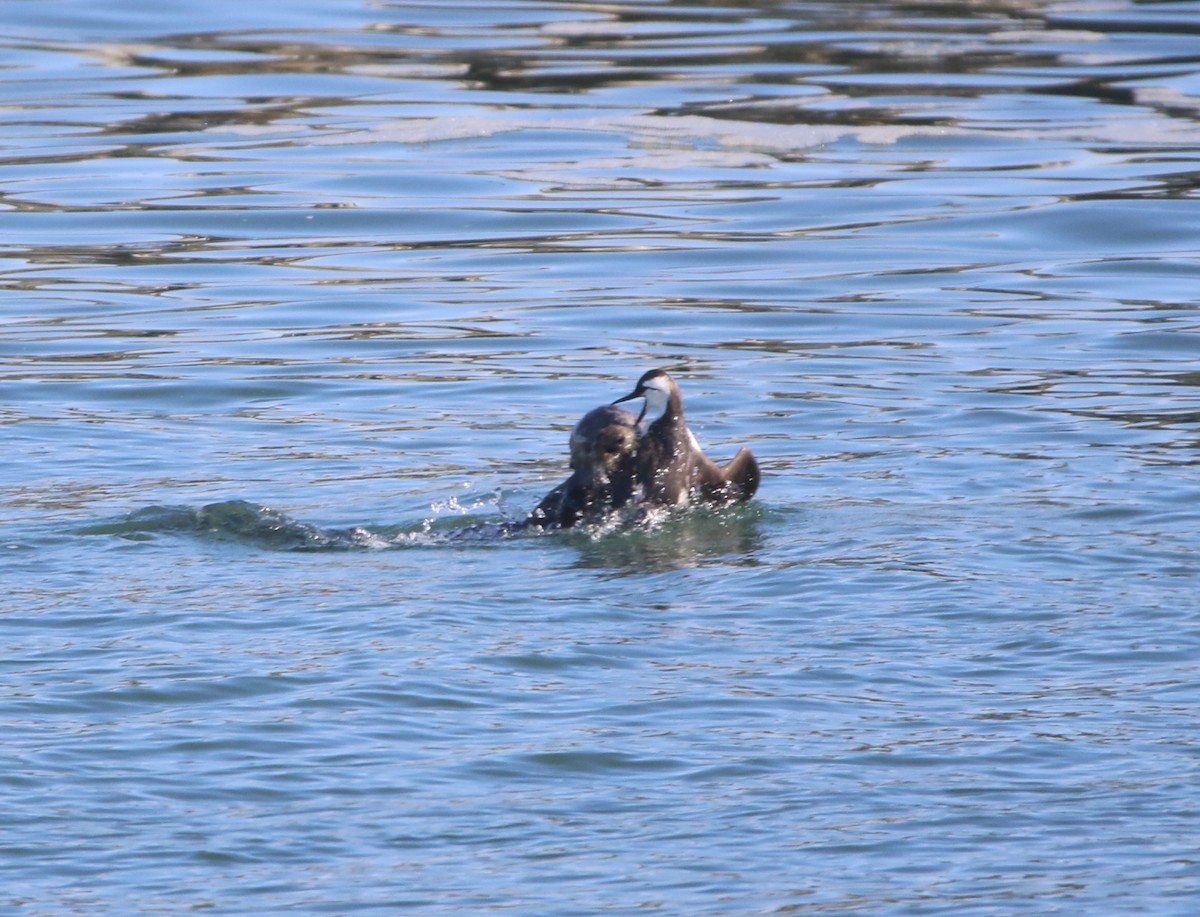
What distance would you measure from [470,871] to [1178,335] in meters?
9.11

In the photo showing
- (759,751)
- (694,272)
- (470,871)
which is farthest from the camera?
(694,272)

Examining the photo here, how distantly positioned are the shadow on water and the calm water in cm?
4

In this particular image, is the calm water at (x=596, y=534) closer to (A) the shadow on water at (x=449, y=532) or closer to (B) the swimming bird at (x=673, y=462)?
(A) the shadow on water at (x=449, y=532)

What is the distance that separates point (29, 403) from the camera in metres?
12.2

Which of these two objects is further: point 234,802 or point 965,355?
point 965,355

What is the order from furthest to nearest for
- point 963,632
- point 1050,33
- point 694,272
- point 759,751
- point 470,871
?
point 1050,33 → point 694,272 → point 963,632 → point 759,751 → point 470,871

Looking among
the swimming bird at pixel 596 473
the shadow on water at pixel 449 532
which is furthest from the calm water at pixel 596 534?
the swimming bird at pixel 596 473

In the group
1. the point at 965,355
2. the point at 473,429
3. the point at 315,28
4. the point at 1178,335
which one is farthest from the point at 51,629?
the point at 315,28

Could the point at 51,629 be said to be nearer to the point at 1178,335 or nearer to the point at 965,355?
the point at 965,355

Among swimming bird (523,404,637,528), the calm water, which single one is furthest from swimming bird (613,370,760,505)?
the calm water

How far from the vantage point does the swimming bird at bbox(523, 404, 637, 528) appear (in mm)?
8945

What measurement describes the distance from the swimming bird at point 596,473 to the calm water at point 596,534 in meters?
0.14

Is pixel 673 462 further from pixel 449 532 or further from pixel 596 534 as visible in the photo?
pixel 449 532

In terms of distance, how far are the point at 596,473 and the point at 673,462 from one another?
1.10 ft
